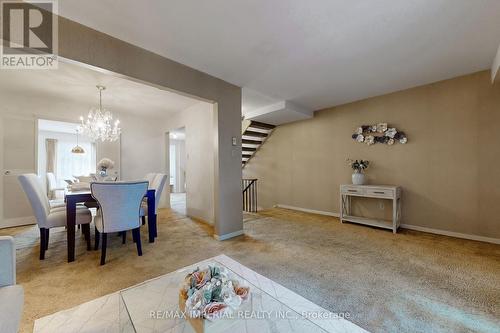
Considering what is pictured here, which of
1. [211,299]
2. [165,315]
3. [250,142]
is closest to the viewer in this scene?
[211,299]

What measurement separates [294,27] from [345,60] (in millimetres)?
1001

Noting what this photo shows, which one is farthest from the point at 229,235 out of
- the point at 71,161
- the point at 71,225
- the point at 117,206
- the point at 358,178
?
the point at 71,161

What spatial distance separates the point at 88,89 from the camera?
3.43 metres

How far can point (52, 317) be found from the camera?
1.40m

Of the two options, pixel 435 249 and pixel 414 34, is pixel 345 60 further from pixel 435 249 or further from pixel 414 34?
pixel 435 249

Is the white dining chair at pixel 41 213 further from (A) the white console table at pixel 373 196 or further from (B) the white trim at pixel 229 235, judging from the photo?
(A) the white console table at pixel 373 196

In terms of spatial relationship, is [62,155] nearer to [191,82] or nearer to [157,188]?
[157,188]

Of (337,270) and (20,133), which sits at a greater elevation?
(20,133)

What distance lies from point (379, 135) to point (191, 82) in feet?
11.6

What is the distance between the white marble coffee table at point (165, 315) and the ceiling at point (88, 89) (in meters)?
2.59

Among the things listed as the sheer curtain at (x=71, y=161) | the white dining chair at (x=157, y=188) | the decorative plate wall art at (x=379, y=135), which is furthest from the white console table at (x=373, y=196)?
the sheer curtain at (x=71, y=161)

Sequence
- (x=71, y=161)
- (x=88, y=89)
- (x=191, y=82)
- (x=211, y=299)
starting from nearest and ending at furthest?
(x=211, y=299) < (x=191, y=82) < (x=88, y=89) < (x=71, y=161)

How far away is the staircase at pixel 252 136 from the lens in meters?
5.20

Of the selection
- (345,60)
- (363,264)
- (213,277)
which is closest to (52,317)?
(213,277)
